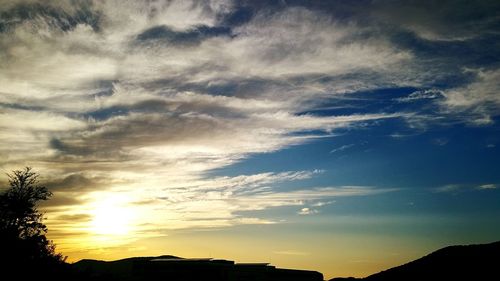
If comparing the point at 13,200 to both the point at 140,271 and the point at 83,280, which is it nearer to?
the point at 83,280

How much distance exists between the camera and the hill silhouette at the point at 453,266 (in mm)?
89000

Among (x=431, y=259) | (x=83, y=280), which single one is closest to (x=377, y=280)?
(x=431, y=259)

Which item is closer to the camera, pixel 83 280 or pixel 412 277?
pixel 83 280

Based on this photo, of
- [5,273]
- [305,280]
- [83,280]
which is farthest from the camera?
[305,280]

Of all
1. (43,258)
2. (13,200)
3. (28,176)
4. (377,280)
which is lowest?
(377,280)

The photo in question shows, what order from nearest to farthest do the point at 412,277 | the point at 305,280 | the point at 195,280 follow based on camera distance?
the point at 195,280 < the point at 305,280 < the point at 412,277

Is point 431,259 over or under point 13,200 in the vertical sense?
under

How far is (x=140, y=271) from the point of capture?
78625 mm

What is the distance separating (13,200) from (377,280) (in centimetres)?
9997

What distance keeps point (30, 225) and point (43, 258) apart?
6.37 m

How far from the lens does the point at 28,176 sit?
58.2 metres

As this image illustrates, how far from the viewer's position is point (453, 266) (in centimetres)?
9825

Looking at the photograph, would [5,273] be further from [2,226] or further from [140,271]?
[140,271]

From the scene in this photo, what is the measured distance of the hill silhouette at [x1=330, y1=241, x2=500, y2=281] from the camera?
89000 millimetres
